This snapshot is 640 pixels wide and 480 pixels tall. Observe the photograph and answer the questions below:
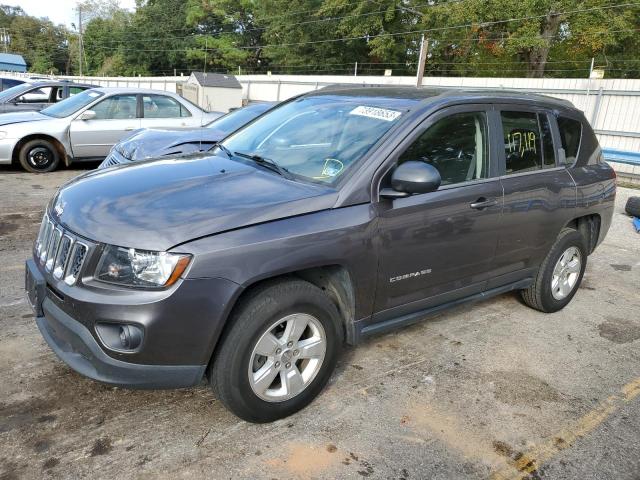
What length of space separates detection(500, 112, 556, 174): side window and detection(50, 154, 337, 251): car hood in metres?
1.65

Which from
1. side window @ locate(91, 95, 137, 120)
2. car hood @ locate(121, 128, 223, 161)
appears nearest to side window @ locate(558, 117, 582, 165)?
car hood @ locate(121, 128, 223, 161)

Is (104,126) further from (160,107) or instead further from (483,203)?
(483,203)

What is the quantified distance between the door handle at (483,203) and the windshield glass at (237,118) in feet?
15.7

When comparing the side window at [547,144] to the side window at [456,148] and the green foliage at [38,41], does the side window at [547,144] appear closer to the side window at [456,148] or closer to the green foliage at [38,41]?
the side window at [456,148]

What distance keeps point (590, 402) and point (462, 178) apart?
1619 millimetres

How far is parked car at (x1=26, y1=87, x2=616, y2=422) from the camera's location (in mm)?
2463

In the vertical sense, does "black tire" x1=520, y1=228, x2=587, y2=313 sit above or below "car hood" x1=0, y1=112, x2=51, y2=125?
below

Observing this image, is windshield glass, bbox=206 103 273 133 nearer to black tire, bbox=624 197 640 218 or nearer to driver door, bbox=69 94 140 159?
driver door, bbox=69 94 140 159

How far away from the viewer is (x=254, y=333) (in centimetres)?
260

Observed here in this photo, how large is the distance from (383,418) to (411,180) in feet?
4.40

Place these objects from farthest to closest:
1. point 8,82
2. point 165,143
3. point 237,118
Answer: point 8,82
point 237,118
point 165,143

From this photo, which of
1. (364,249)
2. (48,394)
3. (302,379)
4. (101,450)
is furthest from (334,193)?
(48,394)

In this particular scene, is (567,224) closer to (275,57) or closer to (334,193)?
(334,193)

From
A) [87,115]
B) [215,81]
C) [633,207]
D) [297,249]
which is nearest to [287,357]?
[297,249]
